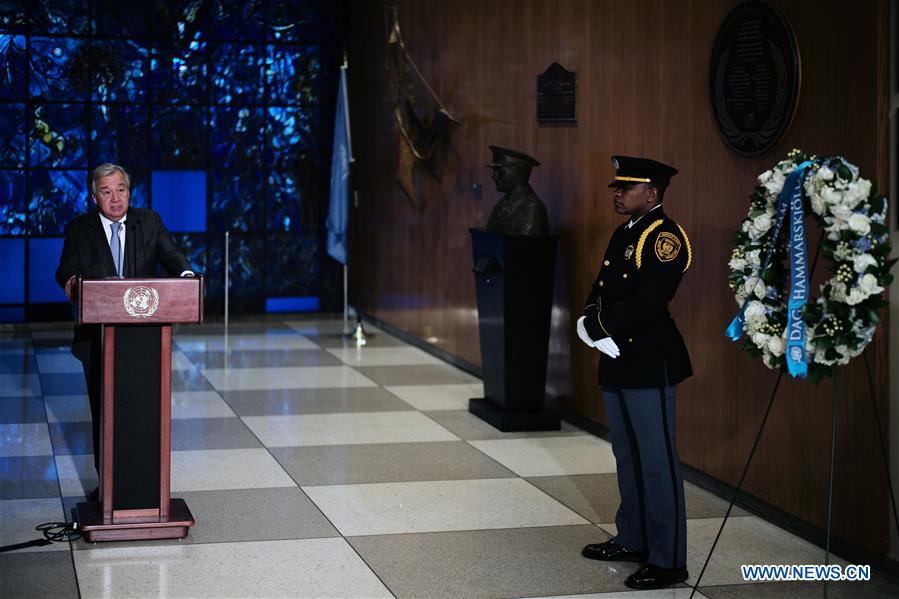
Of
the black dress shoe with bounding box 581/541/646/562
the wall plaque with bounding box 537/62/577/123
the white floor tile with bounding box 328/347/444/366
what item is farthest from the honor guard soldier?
the white floor tile with bounding box 328/347/444/366

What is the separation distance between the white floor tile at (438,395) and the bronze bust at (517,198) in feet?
4.41

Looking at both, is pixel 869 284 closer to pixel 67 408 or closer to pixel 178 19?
pixel 67 408

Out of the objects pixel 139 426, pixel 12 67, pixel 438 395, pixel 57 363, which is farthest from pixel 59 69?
pixel 139 426

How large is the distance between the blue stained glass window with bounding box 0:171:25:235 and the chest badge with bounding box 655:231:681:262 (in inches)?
341

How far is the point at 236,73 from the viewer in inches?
471

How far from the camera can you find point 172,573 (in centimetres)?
417

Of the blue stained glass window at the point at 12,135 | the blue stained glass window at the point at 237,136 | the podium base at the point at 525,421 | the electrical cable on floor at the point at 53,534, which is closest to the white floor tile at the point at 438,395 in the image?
the podium base at the point at 525,421

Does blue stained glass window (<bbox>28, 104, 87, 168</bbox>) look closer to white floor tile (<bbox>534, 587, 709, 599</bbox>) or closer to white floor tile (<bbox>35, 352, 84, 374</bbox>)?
white floor tile (<bbox>35, 352, 84, 374</bbox>)

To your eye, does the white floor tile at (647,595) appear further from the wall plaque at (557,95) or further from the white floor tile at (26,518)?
the wall plaque at (557,95)

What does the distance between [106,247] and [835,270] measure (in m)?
2.80

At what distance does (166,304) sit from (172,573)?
953 mm

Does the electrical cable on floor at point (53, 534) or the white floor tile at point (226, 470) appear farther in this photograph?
the white floor tile at point (226, 470)

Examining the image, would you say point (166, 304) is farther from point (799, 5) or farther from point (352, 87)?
point (352, 87)

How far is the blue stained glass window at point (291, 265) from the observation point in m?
12.3
